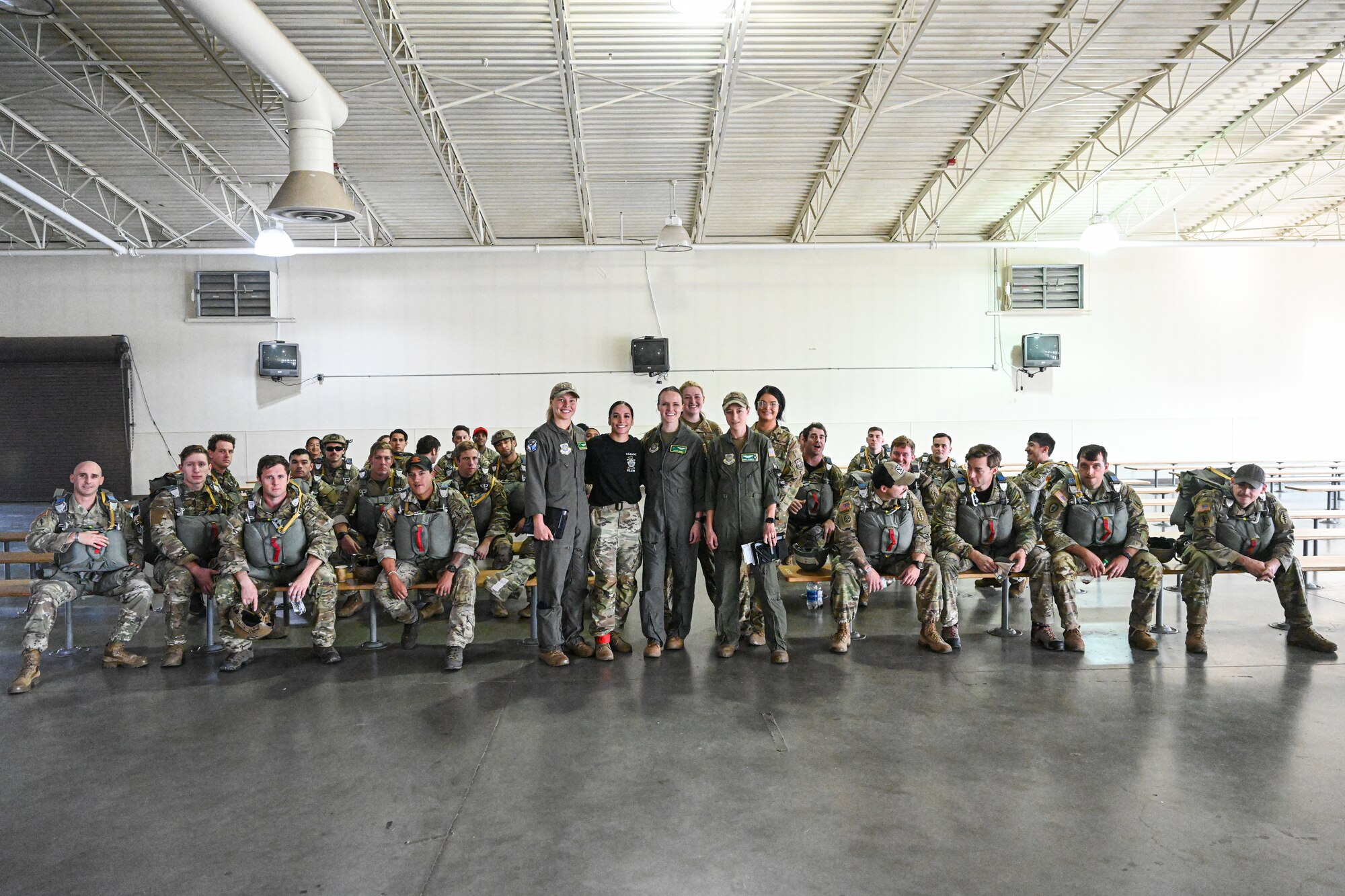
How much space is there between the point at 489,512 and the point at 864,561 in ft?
8.86

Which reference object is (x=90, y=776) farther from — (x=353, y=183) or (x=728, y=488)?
(x=353, y=183)

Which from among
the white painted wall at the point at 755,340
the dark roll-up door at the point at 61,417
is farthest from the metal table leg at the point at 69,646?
the dark roll-up door at the point at 61,417

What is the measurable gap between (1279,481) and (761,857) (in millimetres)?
12203

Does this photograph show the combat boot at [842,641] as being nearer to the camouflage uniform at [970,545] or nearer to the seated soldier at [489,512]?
the camouflage uniform at [970,545]

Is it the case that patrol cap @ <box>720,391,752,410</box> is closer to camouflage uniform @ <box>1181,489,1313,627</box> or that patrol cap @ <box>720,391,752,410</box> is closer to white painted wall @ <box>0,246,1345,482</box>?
camouflage uniform @ <box>1181,489,1313,627</box>

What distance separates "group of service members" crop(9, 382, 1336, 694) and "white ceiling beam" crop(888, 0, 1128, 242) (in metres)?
4.62

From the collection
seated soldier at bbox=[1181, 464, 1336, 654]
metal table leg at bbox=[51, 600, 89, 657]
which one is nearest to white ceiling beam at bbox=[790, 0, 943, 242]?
seated soldier at bbox=[1181, 464, 1336, 654]

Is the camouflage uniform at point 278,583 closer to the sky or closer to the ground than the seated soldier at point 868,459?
closer to the ground

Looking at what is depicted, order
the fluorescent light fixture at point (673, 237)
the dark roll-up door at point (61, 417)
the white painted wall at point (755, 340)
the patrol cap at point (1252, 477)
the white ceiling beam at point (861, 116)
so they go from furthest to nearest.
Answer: the white painted wall at point (755, 340) < the dark roll-up door at point (61, 417) < the fluorescent light fixture at point (673, 237) < the white ceiling beam at point (861, 116) < the patrol cap at point (1252, 477)

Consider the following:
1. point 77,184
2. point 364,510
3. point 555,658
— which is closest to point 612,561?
point 555,658

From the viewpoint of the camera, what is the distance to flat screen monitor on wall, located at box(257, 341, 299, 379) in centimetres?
1316

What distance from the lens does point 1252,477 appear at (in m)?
5.17

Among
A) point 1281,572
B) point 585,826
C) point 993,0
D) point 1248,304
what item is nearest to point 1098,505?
point 1281,572

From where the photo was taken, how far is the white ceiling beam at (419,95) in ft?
23.3
